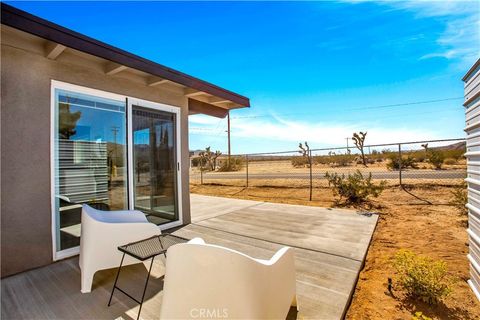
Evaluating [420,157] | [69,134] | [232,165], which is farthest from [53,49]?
[420,157]

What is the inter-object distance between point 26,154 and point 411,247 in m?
4.81

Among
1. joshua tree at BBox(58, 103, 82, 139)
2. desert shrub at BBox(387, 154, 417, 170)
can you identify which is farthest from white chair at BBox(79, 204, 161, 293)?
desert shrub at BBox(387, 154, 417, 170)

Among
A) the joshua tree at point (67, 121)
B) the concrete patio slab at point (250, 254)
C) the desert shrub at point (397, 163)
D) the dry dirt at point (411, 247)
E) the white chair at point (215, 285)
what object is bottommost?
the dry dirt at point (411, 247)

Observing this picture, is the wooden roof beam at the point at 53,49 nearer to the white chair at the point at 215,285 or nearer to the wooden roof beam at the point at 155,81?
the wooden roof beam at the point at 155,81

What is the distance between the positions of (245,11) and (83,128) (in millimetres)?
4226

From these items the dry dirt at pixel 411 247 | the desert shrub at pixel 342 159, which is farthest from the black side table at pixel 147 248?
the desert shrub at pixel 342 159

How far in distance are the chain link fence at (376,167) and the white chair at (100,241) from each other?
5.37 m

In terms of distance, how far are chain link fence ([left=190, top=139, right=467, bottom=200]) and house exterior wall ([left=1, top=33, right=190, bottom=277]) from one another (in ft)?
19.6

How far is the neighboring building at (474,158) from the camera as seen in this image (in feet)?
6.31

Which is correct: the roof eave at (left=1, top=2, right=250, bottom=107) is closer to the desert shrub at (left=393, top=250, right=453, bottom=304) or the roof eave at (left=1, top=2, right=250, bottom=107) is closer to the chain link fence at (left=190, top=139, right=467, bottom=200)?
the desert shrub at (left=393, top=250, right=453, bottom=304)

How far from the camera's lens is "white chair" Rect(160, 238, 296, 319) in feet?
3.50

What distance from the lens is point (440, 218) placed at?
4.37 metres

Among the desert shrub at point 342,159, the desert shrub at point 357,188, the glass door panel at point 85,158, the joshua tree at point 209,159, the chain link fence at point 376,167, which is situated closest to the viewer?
the glass door panel at point 85,158

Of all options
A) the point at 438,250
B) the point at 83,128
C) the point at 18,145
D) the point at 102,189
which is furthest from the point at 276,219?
the point at 18,145
